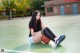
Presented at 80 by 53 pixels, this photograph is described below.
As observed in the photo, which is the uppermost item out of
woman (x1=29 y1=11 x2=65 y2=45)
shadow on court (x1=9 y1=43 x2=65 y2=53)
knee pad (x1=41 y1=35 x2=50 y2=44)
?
woman (x1=29 y1=11 x2=65 y2=45)

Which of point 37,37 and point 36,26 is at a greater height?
point 36,26

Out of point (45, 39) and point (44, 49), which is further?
point (45, 39)

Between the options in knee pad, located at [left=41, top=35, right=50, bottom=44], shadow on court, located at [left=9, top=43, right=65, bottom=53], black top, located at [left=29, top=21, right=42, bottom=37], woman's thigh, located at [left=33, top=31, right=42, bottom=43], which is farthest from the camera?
black top, located at [left=29, top=21, right=42, bottom=37]

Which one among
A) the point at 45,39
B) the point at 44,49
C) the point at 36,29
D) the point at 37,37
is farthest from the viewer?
the point at 36,29

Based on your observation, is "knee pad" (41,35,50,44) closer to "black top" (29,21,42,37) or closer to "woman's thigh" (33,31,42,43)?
"woman's thigh" (33,31,42,43)

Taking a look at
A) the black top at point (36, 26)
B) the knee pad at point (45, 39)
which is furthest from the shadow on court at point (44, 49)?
the black top at point (36, 26)

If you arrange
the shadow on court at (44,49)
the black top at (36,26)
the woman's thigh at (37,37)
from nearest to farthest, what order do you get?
the shadow on court at (44,49) → the woman's thigh at (37,37) → the black top at (36,26)

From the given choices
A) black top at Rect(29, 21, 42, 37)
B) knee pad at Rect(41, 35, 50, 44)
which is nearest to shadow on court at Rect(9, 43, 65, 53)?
knee pad at Rect(41, 35, 50, 44)

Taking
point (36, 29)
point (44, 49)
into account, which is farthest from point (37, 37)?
point (44, 49)

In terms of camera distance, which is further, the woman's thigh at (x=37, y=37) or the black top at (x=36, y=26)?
the black top at (x=36, y=26)

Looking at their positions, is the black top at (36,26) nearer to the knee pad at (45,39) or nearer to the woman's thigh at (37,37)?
the woman's thigh at (37,37)

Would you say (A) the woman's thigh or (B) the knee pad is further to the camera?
(A) the woman's thigh

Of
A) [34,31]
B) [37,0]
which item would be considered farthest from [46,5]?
[34,31]

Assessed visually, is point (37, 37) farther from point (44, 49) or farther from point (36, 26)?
point (44, 49)
